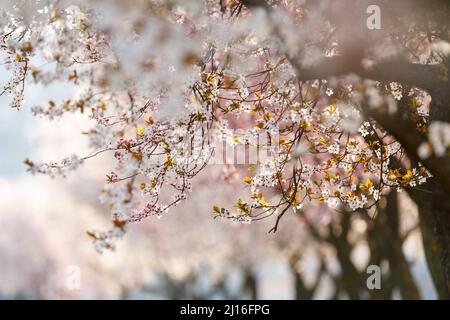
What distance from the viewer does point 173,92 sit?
6.61 m

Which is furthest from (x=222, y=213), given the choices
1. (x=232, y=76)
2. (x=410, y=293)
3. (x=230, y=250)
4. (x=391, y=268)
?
(x=230, y=250)

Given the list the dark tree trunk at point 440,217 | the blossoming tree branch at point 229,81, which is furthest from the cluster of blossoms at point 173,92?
the dark tree trunk at point 440,217

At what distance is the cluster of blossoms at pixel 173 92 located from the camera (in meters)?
6.08

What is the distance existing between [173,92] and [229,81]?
0.75m

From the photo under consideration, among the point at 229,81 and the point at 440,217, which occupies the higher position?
the point at 229,81

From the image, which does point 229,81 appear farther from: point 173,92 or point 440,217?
point 440,217

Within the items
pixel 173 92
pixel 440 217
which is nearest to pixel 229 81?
pixel 173 92

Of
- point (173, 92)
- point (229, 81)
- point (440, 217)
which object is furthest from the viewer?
point (440, 217)

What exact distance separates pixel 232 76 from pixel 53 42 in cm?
199

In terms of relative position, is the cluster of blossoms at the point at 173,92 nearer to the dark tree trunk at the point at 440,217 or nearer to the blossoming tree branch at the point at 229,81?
the blossoming tree branch at the point at 229,81

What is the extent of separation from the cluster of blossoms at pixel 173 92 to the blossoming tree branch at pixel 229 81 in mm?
17

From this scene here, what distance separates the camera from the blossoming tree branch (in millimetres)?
6078

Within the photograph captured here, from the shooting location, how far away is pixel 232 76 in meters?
7.03

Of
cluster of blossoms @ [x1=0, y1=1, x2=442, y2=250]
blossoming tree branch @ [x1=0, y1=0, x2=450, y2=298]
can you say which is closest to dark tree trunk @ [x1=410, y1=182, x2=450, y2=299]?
blossoming tree branch @ [x1=0, y1=0, x2=450, y2=298]
